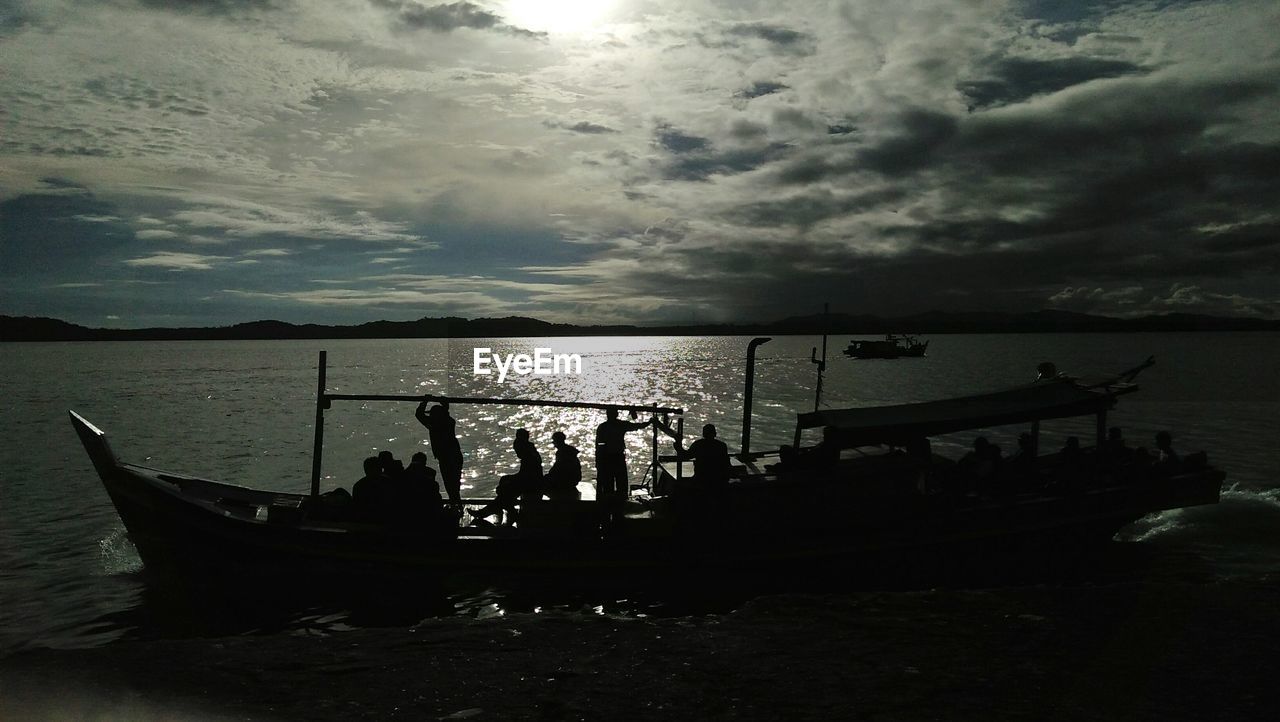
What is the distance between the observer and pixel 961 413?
14.7 m

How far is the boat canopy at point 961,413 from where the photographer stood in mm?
14016

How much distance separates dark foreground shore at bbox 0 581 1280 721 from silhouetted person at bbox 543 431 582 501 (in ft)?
7.16

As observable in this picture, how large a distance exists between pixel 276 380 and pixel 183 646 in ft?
291

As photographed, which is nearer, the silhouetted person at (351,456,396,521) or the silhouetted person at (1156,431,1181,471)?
the silhouetted person at (351,456,396,521)

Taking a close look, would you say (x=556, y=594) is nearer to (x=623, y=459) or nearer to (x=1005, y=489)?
(x=623, y=459)

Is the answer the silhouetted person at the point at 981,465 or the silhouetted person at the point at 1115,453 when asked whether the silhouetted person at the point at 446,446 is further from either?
the silhouetted person at the point at 1115,453

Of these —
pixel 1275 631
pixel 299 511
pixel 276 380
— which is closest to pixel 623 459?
pixel 299 511

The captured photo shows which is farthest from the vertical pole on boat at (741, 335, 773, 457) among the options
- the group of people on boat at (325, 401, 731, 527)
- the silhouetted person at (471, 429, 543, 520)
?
the silhouetted person at (471, 429, 543, 520)

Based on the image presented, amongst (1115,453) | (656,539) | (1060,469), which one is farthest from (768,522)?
(1115,453)

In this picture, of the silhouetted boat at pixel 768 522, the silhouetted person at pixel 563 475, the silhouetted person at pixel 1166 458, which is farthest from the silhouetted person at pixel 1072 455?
the silhouetted person at pixel 563 475

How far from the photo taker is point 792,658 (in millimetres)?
10000

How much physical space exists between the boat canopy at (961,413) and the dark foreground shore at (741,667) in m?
3.03

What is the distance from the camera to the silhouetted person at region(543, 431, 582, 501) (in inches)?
547

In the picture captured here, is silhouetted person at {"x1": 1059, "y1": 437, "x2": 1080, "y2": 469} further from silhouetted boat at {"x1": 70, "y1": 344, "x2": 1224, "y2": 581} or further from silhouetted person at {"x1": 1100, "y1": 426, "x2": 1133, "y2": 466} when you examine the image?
silhouetted boat at {"x1": 70, "y1": 344, "x2": 1224, "y2": 581}
